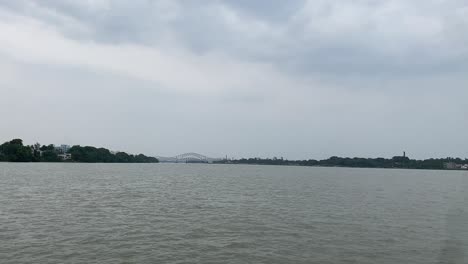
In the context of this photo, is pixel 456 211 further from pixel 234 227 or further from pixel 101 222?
pixel 101 222

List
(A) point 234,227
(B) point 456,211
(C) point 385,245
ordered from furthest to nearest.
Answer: (B) point 456,211 → (A) point 234,227 → (C) point 385,245

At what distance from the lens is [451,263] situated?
16156 millimetres

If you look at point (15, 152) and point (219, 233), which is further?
point (15, 152)

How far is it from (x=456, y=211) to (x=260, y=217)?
19.8 meters

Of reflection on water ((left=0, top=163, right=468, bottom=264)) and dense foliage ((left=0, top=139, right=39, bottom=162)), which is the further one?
dense foliage ((left=0, top=139, right=39, bottom=162))

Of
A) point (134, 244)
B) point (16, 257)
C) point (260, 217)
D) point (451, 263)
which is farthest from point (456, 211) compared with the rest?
point (16, 257)

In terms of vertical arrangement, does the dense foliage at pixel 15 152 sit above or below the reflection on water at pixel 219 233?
above

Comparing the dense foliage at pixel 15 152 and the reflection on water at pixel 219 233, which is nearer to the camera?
the reflection on water at pixel 219 233

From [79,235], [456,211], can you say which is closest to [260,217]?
[79,235]

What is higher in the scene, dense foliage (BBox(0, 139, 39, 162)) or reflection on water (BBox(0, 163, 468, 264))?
dense foliage (BBox(0, 139, 39, 162))

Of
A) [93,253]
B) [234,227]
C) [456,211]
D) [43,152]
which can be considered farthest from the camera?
[43,152]

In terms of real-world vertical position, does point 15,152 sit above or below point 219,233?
above

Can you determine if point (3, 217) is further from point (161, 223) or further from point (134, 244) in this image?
point (134, 244)

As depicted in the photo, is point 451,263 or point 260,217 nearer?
point 451,263
